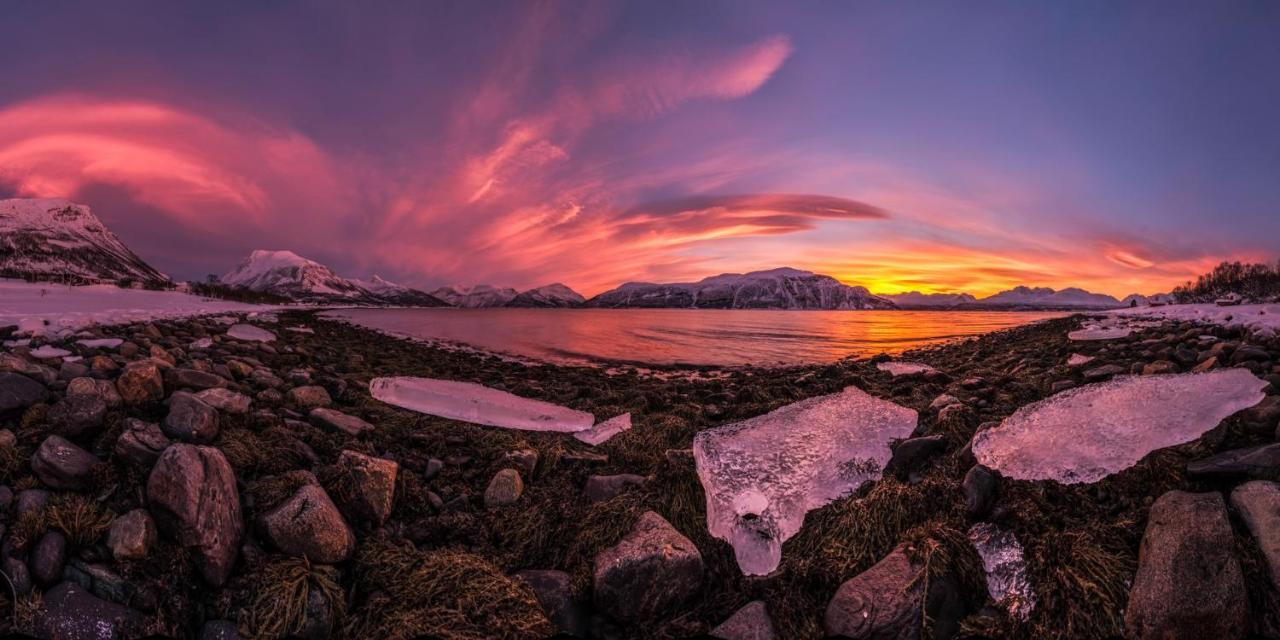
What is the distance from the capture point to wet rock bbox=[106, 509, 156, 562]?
9.25ft

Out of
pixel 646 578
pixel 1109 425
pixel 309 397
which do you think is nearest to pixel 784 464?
pixel 646 578

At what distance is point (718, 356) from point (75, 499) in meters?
19.2

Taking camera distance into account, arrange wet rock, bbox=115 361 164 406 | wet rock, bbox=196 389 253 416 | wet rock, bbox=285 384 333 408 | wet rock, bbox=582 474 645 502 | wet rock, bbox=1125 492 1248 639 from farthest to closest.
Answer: wet rock, bbox=285 384 333 408 → wet rock, bbox=196 389 253 416 → wet rock, bbox=115 361 164 406 → wet rock, bbox=582 474 645 502 → wet rock, bbox=1125 492 1248 639

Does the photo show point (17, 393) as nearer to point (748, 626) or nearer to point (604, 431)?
point (604, 431)

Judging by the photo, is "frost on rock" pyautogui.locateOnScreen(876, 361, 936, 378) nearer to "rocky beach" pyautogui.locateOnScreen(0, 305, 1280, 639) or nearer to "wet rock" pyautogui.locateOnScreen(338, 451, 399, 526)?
"rocky beach" pyautogui.locateOnScreen(0, 305, 1280, 639)

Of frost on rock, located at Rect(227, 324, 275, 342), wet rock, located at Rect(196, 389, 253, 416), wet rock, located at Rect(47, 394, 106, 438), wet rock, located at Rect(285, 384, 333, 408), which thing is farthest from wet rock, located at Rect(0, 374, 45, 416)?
frost on rock, located at Rect(227, 324, 275, 342)

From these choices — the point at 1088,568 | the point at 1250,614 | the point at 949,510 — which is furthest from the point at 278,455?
the point at 1250,614

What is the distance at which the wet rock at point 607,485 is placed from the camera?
13.8 ft

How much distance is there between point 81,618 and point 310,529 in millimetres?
1077

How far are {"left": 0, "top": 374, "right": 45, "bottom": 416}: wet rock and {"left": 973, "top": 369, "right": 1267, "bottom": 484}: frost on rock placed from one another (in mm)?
8094

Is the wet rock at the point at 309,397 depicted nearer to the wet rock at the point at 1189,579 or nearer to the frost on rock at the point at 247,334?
the wet rock at the point at 1189,579

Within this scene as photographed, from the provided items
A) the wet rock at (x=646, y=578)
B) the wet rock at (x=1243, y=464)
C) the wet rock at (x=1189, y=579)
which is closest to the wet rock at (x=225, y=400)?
the wet rock at (x=646, y=578)

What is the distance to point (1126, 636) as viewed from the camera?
249 centimetres

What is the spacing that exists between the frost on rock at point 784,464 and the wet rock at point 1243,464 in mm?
1939
